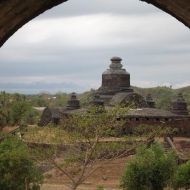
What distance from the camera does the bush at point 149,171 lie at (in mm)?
22469

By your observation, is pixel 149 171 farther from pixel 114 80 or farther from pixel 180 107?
pixel 114 80

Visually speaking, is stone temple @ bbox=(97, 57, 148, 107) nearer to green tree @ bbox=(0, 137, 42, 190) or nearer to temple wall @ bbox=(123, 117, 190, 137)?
temple wall @ bbox=(123, 117, 190, 137)

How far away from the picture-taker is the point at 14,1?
6.81 ft

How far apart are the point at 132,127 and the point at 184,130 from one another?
438 cm

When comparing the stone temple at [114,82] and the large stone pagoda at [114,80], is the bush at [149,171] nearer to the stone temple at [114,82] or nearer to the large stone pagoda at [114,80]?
the stone temple at [114,82]

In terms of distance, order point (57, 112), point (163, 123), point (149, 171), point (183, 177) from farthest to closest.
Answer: point (57, 112) → point (163, 123) → point (149, 171) → point (183, 177)

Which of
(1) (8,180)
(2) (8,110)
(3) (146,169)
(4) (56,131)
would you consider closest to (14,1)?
(1) (8,180)

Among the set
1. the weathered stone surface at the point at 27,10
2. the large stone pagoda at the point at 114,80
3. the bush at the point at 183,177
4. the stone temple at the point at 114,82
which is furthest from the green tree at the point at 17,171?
the large stone pagoda at the point at 114,80

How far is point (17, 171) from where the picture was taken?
69.1ft

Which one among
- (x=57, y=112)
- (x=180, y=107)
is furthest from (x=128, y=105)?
(x=57, y=112)

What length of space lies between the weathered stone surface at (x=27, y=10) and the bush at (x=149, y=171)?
2056cm

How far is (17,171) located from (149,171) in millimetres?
5982

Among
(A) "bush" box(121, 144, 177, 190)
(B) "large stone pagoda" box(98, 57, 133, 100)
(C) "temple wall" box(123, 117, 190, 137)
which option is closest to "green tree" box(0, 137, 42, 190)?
(A) "bush" box(121, 144, 177, 190)

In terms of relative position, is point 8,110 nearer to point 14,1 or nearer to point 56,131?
point 56,131
